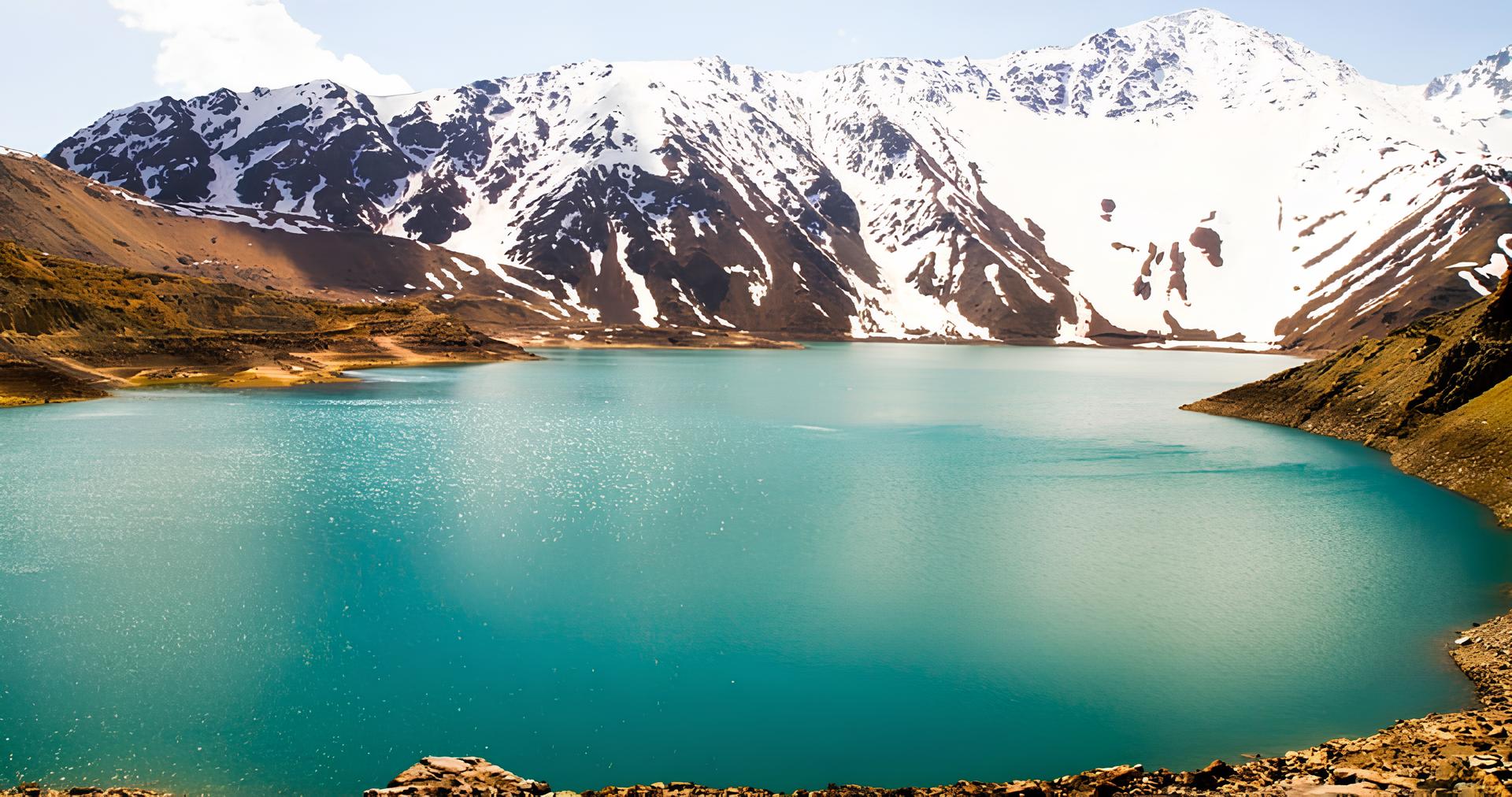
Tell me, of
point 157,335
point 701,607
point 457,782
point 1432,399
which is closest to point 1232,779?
point 457,782

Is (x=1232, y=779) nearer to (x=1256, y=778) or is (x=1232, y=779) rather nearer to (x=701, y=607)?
(x=1256, y=778)

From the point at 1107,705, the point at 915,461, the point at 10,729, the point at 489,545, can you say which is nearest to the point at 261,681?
the point at 10,729

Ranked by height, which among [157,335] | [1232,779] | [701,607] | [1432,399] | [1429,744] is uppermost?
[157,335]

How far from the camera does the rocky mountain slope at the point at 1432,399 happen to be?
146 ft

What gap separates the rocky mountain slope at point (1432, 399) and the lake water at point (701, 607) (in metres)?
2.34

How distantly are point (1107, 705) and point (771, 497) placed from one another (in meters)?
23.9

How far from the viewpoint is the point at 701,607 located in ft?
84.6

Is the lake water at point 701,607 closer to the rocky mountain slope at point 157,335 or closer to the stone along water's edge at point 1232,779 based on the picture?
the stone along water's edge at point 1232,779

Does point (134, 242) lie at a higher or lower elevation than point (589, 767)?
higher

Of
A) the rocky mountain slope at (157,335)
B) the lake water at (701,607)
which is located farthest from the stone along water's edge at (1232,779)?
the rocky mountain slope at (157,335)

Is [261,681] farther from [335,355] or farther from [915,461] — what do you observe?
[335,355]

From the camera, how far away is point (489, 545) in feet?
107

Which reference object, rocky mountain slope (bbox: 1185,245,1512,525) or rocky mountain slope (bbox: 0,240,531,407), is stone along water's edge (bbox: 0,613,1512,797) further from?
rocky mountain slope (bbox: 0,240,531,407)

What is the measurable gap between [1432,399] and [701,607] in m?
50.6
